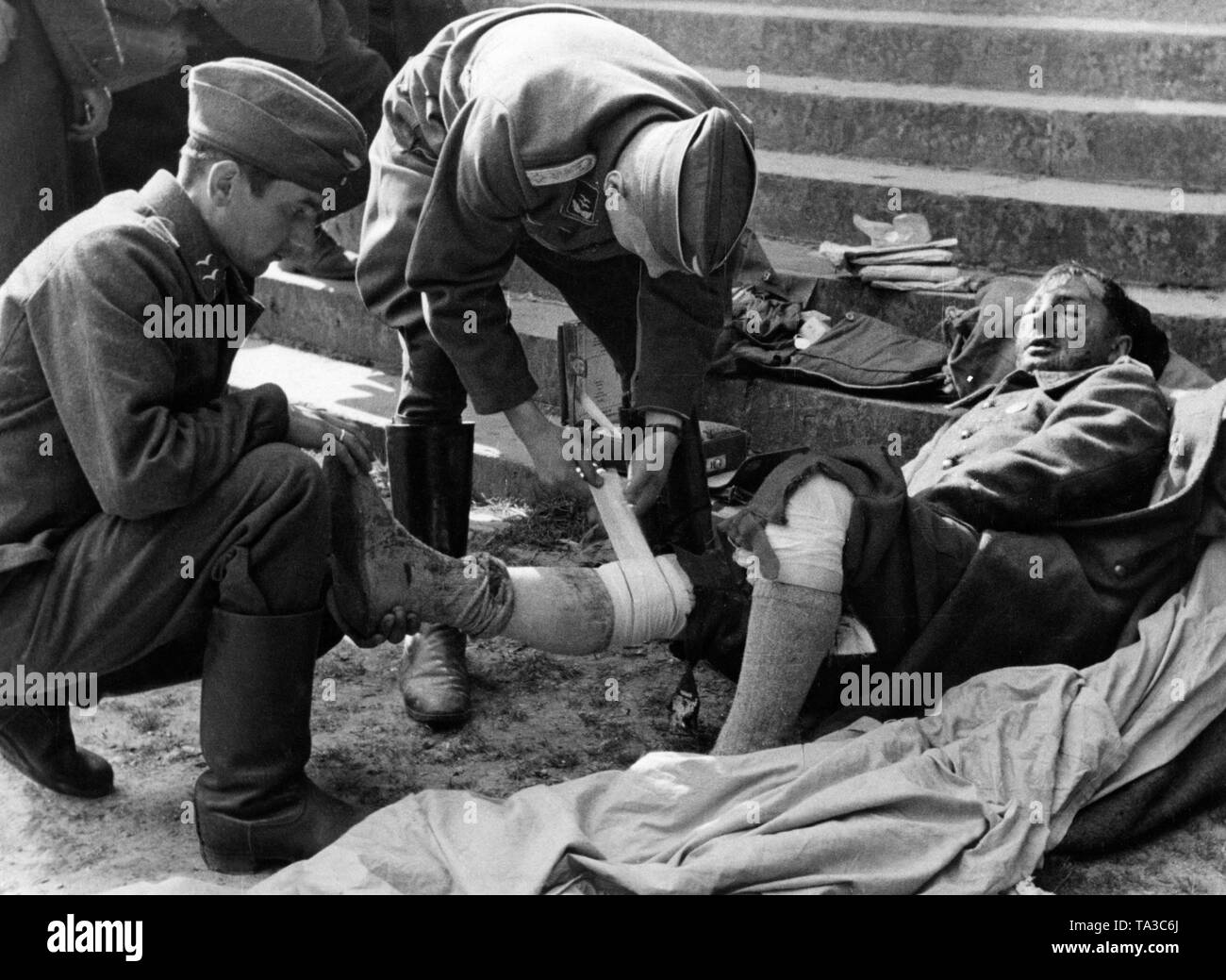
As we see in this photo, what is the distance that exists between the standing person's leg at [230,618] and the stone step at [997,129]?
362 cm

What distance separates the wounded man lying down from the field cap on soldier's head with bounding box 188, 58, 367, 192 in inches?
24.8

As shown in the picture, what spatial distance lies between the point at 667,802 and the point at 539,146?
1378 mm

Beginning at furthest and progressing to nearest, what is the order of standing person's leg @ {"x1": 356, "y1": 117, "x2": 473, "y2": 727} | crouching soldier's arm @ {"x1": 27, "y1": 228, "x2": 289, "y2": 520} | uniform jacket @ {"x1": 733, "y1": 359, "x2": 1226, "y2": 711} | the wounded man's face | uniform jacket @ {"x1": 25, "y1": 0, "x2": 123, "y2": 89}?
uniform jacket @ {"x1": 25, "y1": 0, "x2": 123, "y2": 89}, the wounded man's face, standing person's leg @ {"x1": 356, "y1": 117, "x2": 473, "y2": 727}, uniform jacket @ {"x1": 733, "y1": 359, "x2": 1226, "y2": 711}, crouching soldier's arm @ {"x1": 27, "y1": 228, "x2": 289, "y2": 520}

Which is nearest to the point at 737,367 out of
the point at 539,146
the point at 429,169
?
the point at 429,169

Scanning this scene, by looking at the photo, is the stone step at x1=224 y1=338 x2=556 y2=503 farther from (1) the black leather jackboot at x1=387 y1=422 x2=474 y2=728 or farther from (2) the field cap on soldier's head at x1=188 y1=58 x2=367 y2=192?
(2) the field cap on soldier's head at x1=188 y1=58 x2=367 y2=192

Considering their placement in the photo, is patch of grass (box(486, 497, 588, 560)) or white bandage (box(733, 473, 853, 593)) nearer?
white bandage (box(733, 473, 853, 593))

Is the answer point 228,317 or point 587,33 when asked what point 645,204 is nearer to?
point 587,33

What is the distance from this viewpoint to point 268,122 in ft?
10.1

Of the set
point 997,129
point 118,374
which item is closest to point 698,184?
point 118,374

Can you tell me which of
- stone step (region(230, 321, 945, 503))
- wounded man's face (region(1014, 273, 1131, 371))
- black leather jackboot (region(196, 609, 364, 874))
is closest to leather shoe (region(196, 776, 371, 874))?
black leather jackboot (region(196, 609, 364, 874))

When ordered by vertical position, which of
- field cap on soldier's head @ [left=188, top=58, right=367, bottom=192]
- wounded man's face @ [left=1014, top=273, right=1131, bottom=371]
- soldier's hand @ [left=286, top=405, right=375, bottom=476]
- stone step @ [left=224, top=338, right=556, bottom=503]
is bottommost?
stone step @ [left=224, top=338, right=556, bottom=503]

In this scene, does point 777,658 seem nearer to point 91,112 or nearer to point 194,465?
point 194,465

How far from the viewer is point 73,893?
3.10m

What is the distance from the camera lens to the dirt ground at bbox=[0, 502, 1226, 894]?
3.21 m
